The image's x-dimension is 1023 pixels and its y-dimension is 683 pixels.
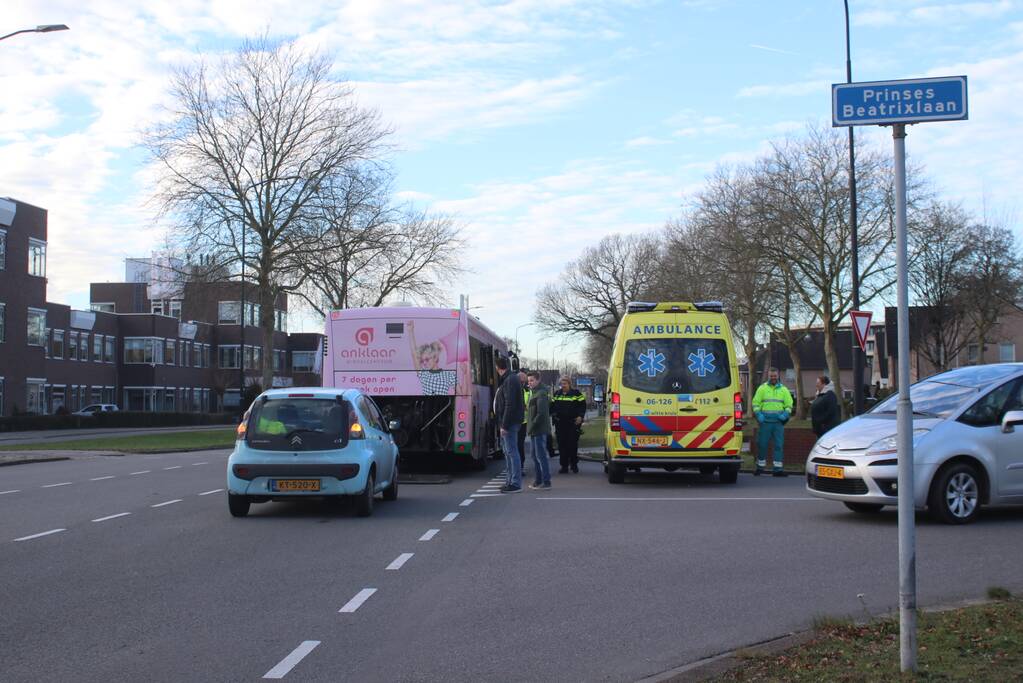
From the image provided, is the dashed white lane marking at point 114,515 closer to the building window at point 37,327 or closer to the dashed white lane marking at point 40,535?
the dashed white lane marking at point 40,535

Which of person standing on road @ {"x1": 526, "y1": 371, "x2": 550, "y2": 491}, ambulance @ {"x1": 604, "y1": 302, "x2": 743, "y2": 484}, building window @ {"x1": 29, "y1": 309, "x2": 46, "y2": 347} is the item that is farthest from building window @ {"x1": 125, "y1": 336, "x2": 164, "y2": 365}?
ambulance @ {"x1": 604, "y1": 302, "x2": 743, "y2": 484}

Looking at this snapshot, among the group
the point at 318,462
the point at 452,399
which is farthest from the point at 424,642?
the point at 452,399

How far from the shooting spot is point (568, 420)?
821 inches

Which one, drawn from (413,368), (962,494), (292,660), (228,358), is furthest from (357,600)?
(228,358)

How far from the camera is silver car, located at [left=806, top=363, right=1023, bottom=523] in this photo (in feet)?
38.2

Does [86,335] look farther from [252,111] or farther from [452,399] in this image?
[452,399]

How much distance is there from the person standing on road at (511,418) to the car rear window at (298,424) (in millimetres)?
3442

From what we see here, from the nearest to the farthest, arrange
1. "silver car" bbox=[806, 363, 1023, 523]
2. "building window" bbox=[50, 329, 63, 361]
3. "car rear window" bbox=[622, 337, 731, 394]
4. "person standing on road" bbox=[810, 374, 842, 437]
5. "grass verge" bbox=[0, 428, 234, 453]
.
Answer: "silver car" bbox=[806, 363, 1023, 523], "car rear window" bbox=[622, 337, 731, 394], "person standing on road" bbox=[810, 374, 842, 437], "grass verge" bbox=[0, 428, 234, 453], "building window" bbox=[50, 329, 63, 361]

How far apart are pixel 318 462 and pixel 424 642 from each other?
20.5 ft

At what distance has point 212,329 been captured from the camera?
277ft

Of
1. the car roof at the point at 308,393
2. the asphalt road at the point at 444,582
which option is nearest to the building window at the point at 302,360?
the asphalt road at the point at 444,582

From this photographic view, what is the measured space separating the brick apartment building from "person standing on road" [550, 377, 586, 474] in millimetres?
12169

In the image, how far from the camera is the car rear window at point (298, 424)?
12.9 metres

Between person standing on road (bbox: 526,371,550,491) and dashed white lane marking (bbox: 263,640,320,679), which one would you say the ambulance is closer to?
person standing on road (bbox: 526,371,550,491)
